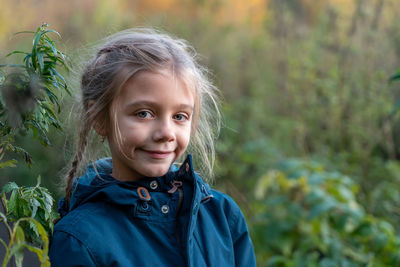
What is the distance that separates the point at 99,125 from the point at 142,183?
A: 25 centimetres

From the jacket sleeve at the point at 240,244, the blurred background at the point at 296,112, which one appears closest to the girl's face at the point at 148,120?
the jacket sleeve at the point at 240,244

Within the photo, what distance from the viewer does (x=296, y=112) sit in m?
5.46

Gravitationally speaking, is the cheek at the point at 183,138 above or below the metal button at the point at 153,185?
above

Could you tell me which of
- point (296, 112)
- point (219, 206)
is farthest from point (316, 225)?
point (219, 206)

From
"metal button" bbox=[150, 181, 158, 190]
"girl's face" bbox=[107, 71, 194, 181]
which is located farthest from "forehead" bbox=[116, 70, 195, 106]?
"metal button" bbox=[150, 181, 158, 190]

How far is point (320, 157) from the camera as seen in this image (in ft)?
15.6

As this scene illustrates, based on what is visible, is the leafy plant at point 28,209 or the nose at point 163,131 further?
the nose at point 163,131

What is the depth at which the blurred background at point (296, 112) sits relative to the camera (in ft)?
11.6

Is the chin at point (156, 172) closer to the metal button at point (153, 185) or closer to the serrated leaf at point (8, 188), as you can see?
the metal button at point (153, 185)

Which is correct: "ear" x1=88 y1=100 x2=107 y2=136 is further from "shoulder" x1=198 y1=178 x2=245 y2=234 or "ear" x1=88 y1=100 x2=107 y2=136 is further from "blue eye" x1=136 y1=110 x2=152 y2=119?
"shoulder" x1=198 y1=178 x2=245 y2=234

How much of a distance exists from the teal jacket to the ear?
4.6 inches

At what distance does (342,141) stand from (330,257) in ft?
6.76

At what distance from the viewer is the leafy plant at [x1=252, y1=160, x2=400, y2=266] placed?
123 inches

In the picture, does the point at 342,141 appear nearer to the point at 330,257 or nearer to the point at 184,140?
the point at 330,257
